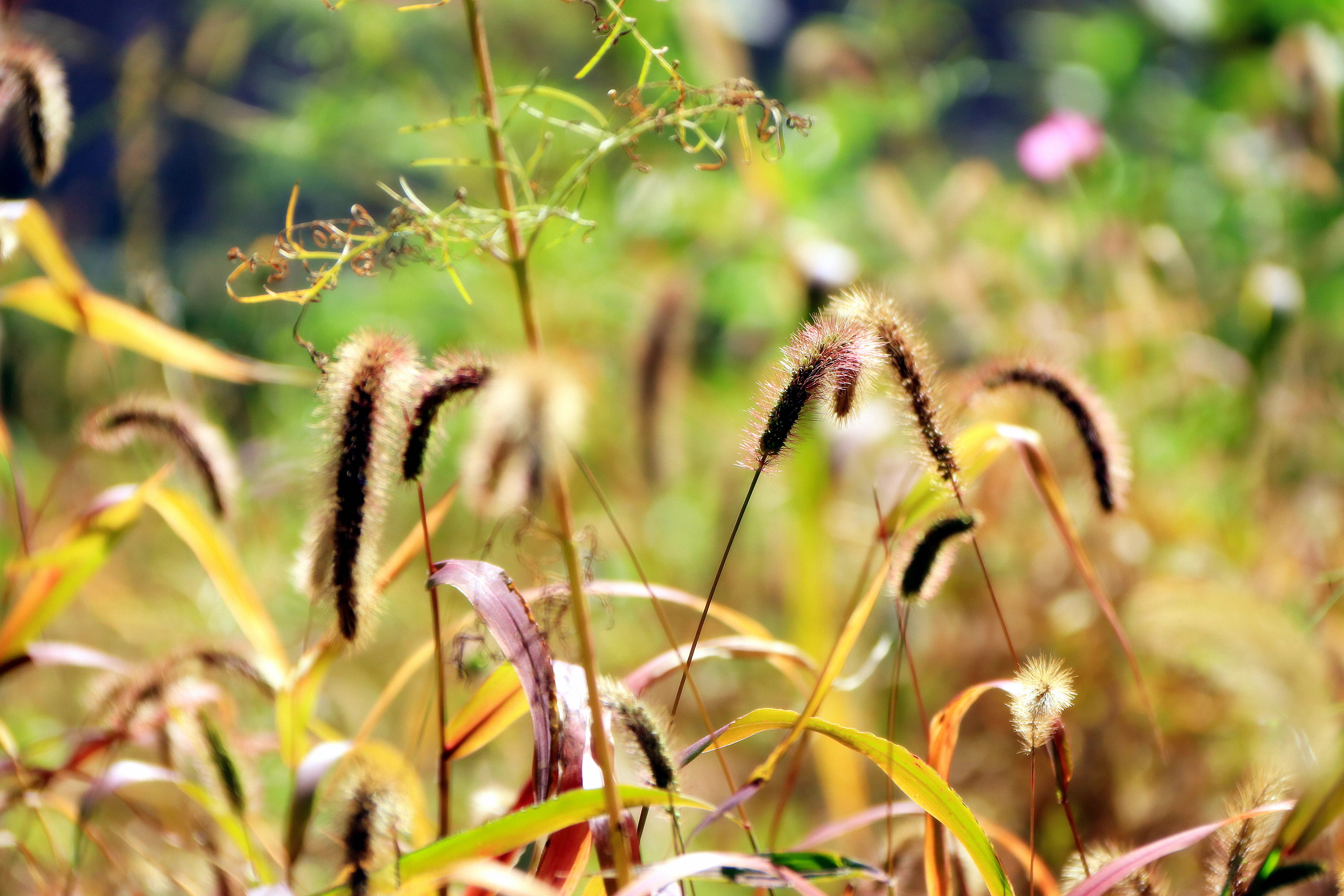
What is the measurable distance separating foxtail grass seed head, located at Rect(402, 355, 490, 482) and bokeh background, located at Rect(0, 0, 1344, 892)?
0.34 feet

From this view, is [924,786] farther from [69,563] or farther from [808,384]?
[69,563]

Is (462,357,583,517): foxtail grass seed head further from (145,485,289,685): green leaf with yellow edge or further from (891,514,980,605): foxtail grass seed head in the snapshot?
(145,485,289,685): green leaf with yellow edge

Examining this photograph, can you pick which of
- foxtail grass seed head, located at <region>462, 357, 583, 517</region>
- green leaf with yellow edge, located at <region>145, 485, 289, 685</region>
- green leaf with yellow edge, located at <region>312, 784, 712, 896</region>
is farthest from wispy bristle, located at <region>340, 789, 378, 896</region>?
green leaf with yellow edge, located at <region>145, 485, 289, 685</region>

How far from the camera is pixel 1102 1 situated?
738cm

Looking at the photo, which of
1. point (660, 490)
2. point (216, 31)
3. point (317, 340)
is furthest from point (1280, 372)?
point (317, 340)

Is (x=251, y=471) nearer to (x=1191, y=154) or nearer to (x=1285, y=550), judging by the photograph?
(x=1285, y=550)

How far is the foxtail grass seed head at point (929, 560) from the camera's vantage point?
2.41ft

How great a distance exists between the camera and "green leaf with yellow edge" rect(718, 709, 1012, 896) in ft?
2.21

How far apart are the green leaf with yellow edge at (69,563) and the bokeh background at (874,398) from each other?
0.19 meters

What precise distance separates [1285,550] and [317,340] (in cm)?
302

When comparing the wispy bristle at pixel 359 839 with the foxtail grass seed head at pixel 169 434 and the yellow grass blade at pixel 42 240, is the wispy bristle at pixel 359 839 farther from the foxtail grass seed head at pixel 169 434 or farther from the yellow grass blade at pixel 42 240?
the yellow grass blade at pixel 42 240

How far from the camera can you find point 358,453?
2.19 ft

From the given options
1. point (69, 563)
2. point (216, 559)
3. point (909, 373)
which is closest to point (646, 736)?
point (909, 373)

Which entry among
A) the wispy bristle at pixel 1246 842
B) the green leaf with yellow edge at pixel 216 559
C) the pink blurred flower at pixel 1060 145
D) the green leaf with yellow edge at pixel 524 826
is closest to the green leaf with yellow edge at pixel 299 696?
the green leaf with yellow edge at pixel 216 559
